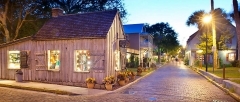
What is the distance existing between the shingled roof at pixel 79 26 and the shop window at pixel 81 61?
46.2 inches

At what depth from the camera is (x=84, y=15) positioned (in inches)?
771

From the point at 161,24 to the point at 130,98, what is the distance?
76.9 m

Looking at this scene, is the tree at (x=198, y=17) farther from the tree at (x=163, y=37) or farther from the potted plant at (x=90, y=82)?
the potted plant at (x=90, y=82)

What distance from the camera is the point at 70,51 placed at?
1728 centimetres

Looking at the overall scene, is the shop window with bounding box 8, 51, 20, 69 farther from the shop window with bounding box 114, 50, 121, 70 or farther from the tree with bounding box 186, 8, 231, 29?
the tree with bounding box 186, 8, 231, 29

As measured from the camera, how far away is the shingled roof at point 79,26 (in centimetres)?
1708

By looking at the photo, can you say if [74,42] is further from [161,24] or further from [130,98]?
[161,24]

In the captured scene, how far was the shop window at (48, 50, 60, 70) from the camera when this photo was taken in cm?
1802

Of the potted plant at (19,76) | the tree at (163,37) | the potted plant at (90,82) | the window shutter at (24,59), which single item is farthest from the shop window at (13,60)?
the tree at (163,37)

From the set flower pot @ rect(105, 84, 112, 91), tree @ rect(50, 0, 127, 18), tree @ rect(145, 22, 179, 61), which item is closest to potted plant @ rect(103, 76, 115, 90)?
flower pot @ rect(105, 84, 112, 91)

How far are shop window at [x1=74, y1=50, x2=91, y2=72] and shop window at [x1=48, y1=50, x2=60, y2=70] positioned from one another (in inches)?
63.3

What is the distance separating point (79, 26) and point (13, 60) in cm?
595

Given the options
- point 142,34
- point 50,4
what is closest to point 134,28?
point 142,34

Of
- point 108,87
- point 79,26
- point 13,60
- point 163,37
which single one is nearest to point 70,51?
point 79,26
